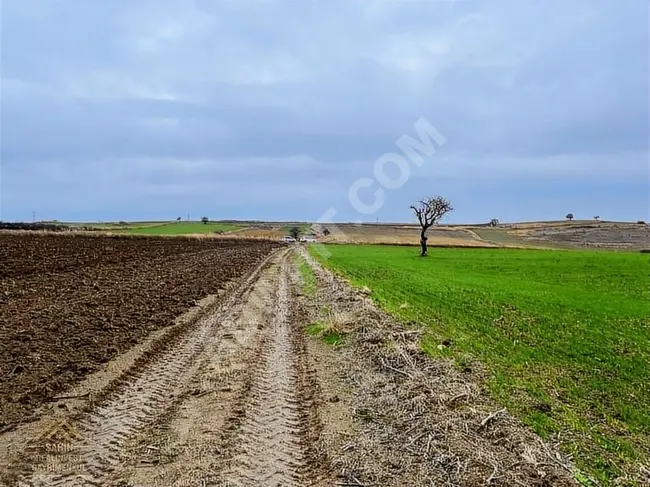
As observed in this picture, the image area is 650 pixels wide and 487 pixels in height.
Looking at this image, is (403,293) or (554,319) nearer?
(554,319)

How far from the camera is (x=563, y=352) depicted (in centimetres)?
984

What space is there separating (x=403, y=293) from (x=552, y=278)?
42.1 feet

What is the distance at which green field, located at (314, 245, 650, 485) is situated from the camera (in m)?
5.78

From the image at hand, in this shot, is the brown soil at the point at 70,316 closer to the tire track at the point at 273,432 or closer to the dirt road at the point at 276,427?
the dirt road at the point at 276,427

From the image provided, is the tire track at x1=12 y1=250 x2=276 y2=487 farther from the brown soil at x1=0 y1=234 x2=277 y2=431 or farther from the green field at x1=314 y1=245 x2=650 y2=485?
the green field at x1=314 y1=245 x2=650 y2=485

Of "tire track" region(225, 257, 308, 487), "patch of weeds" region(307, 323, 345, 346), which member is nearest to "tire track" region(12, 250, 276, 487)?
"tire track" region(225, 257, 308, 487)

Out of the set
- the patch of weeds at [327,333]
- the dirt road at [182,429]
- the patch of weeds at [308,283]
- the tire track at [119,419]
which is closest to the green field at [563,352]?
the patch of weeds at [327,333]

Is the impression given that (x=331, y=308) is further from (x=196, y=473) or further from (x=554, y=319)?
(x=196, y=473)

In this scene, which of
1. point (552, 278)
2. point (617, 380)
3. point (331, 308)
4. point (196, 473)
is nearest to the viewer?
point (196, 473)

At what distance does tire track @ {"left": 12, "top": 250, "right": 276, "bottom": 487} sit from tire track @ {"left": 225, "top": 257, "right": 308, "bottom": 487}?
114cm

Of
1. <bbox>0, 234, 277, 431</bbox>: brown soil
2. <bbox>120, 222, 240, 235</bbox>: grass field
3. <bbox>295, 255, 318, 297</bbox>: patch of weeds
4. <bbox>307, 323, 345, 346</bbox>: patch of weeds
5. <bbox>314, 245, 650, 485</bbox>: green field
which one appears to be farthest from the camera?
<bbox>120, 222, 240, 235</bbox>: grass field

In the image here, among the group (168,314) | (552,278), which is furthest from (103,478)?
(552,278)

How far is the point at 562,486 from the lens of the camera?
14.5 ft

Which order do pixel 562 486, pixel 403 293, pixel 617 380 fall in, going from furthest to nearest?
pixel 403 293, pixel 617 380, pixel 562 486
